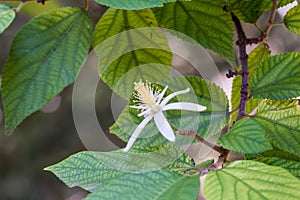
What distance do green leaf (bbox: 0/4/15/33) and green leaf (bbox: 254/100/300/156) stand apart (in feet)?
0.79

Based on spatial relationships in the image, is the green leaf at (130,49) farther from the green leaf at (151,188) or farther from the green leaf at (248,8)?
the green leaf at (151,188)

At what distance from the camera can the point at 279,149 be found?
0.47 m

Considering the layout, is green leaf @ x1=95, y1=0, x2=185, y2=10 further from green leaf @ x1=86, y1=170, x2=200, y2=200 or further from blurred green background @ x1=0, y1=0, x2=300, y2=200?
blurred green background @ x1=0, y1=0, x2=300, y2=200

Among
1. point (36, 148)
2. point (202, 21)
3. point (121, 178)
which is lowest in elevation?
point (36, 148)

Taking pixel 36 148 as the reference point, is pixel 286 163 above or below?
above

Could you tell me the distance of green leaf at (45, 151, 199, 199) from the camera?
1.19 feet

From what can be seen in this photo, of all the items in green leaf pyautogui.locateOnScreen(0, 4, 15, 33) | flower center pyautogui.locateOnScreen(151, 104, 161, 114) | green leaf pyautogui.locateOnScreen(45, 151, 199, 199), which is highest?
green leaf pyautogui.locateOnScreen(0, 4, 15, 33)

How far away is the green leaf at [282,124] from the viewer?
18.0 inches

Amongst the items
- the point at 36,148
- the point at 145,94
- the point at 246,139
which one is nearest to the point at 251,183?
the point at 246,139

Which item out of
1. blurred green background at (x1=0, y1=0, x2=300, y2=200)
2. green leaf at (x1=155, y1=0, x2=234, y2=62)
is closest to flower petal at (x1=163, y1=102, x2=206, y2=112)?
green leaf at (x1=155, y1=0, x2=234, y2=62)

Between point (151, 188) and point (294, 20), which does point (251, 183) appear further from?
point (294, 20)

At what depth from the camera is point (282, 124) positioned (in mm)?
471

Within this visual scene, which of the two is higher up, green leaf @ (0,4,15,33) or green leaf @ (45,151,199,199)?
green leaf @ (0,4,15,33)

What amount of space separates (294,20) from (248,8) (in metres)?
0.05
